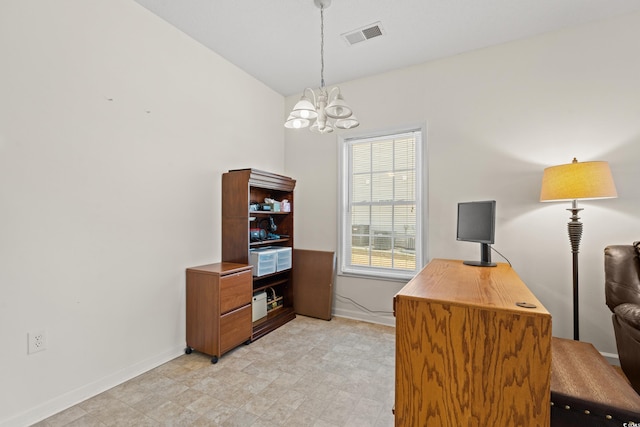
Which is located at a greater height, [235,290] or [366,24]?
[366,24]

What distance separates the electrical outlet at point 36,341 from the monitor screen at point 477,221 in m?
3.13

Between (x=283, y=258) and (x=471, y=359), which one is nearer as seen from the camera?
(x=471, y=359)

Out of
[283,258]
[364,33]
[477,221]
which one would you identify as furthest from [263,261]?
[364,33]

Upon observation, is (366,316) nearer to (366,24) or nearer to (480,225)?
(480,225)

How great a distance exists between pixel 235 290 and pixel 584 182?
294 centimetres

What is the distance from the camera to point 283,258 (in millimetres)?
3467

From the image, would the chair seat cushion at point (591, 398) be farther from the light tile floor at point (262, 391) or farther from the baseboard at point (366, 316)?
the baseboard at point (366, 316)

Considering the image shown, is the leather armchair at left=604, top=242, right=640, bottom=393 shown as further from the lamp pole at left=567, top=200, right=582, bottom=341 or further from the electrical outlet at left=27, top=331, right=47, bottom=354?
the electrical outlet at left=27, top=331, right=47, bottom=354

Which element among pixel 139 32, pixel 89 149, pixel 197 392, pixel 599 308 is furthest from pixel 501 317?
pixel 139 32

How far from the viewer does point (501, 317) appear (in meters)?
1.14

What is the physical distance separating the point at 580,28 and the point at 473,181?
1.56m

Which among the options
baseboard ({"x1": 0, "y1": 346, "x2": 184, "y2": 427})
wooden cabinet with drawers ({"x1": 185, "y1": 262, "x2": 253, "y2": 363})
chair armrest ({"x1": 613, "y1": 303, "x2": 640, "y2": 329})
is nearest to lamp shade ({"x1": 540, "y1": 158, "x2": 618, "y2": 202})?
chair armrest ({"x1": 613, "y1": 303, "x2": 640, "y2": 329})

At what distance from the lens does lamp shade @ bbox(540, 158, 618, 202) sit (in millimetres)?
2107

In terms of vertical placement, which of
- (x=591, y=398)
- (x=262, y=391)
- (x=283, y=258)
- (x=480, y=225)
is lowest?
(x=262, y=391)
